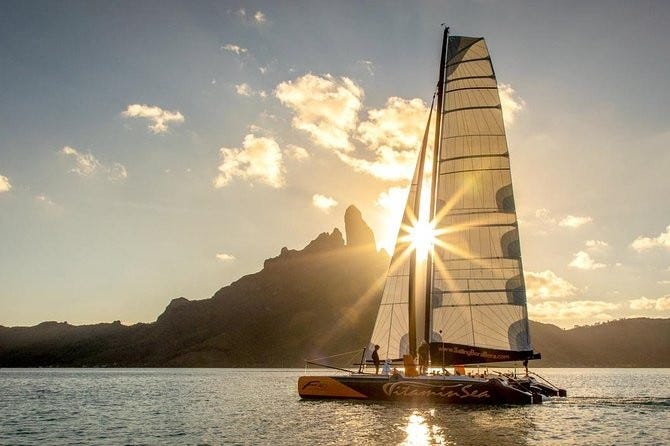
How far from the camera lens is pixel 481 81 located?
113 ft

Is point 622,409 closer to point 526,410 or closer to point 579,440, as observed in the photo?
point 526,410

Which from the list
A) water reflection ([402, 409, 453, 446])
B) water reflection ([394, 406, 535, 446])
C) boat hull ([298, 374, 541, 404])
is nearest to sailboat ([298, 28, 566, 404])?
boat hull ([298, 374, 541, 404])

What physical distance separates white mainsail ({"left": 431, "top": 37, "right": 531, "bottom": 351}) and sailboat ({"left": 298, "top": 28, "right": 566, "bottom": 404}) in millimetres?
54

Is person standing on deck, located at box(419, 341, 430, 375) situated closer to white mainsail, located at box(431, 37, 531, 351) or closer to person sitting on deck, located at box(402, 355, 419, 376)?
person sitting on deck, located at box(402, 355, 419, 376)

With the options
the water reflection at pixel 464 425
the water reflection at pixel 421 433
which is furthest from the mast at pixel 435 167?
the water reflection at pixel 421 433

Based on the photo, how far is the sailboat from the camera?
104ft

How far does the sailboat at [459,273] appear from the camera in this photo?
3166cm

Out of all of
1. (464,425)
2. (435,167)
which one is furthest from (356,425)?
(435,167)

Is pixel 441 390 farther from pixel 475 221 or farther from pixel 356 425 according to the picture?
pixel 475 221

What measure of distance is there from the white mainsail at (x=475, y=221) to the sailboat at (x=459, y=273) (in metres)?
0.05

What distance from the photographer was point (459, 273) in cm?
3256

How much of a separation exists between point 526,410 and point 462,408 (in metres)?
3.78

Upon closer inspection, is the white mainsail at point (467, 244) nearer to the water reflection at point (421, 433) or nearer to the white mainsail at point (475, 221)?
the white mainsail at point (475, 221)

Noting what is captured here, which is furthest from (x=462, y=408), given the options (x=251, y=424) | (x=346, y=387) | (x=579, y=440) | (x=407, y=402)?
(x=251, y=424)
